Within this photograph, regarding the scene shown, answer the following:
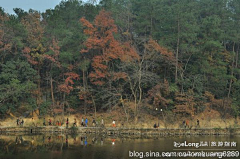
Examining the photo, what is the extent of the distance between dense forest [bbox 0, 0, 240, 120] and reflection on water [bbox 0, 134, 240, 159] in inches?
308

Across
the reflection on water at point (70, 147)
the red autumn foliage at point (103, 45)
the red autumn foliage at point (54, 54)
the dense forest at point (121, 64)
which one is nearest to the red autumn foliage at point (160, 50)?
the dense forest at point (121, 64)

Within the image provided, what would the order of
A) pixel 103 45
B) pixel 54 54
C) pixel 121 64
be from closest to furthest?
pixel 121 64 < pixel 103 45 < pixel 54 54

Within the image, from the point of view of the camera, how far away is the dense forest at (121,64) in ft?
129

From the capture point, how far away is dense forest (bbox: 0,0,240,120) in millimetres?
39250

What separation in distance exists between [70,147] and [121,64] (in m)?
15.1

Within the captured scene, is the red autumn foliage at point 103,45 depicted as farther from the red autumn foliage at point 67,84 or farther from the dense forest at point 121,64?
the red autumn foliage at point 67,84

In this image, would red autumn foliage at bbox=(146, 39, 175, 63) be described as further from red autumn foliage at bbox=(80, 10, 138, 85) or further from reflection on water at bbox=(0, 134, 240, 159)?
reflection on water at bbox=(0, 134, 240, 159)

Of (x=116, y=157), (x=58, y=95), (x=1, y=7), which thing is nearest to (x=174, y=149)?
(x=116, y=157)

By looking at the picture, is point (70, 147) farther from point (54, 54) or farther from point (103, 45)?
point (54, 54)

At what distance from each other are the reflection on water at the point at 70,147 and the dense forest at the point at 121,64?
7827mm

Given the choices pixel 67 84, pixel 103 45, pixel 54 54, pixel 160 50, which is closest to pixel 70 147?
pixel 67 84

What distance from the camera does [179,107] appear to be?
126ft

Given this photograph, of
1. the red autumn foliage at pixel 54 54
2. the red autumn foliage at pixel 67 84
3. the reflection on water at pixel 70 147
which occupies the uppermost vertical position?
the red autumn foliage at pixel 54 54

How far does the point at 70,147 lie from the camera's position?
27.0 meters
